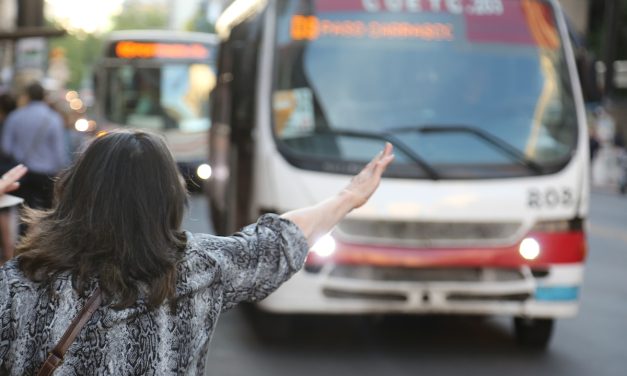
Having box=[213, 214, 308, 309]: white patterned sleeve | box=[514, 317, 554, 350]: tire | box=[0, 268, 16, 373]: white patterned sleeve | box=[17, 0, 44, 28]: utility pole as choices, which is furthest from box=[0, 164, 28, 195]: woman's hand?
box=[17, 0, 44, 28]: utility pole

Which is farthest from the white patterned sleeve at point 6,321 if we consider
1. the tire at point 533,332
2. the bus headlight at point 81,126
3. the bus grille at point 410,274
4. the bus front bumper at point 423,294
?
the bus headlight at point 81,126

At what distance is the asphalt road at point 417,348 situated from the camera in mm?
7285

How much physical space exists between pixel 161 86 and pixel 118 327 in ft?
65.4

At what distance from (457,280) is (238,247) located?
473 centimetres

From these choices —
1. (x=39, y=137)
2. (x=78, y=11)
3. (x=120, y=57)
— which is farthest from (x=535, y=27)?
(x=78, y=11)

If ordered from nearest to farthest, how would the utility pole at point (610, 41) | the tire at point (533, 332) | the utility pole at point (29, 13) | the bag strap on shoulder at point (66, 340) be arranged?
the bag strap on shoulder at point (66, 340) → the tire at point (533, 332) → the utility pole at point (29, 13) → the utility pole at point (610, 41)

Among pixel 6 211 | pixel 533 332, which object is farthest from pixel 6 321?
pixel 6 211

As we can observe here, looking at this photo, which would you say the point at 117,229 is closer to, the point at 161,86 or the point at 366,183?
the point at 366,183

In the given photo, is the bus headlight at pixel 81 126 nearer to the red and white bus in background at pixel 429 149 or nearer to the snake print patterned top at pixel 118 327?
the red and white bus in background at pixel 429 149

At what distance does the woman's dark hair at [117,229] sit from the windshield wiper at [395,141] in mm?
4940

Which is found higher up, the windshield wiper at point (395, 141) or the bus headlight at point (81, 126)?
the windshield wiper at point (395, 141)

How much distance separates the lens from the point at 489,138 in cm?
765

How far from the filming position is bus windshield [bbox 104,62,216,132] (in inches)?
862

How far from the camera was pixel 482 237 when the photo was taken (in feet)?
24.4
